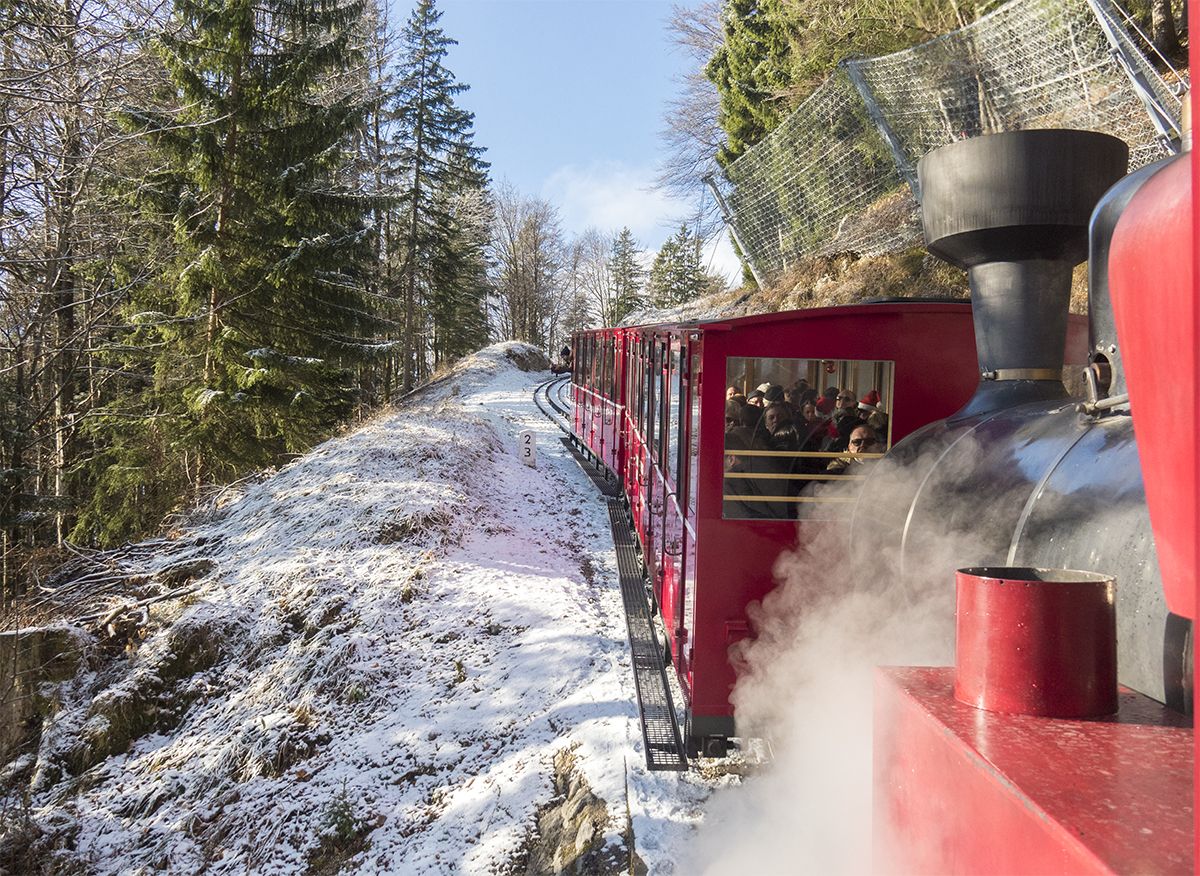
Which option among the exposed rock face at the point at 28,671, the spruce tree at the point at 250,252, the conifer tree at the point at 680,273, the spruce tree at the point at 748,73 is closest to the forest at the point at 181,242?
the spruce tree at the point at 250,252

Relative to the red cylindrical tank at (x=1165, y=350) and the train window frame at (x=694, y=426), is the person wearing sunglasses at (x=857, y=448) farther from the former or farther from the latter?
the red cylindrical tank at (x=1165, y=350)

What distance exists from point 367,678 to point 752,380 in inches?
210

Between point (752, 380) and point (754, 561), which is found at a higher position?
point (752, 380)

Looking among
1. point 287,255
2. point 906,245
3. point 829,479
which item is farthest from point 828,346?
point 906,245

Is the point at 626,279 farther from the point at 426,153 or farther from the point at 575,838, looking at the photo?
the point at 575,838

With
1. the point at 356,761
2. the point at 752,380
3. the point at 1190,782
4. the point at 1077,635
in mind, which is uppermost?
the point at 752,380

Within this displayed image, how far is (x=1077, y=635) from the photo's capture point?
→ 1.71 metres

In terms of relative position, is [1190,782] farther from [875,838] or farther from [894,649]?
[894,649]

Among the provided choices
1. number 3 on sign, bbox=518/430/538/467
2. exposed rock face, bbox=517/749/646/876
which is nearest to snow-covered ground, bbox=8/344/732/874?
exposed rock face, bbox=517/749/646/876

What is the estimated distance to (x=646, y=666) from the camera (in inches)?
274

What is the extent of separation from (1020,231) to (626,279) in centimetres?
6603

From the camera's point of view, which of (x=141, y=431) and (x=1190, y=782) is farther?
(x=141, y=431)

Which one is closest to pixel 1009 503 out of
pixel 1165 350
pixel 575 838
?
pixel 1165 350

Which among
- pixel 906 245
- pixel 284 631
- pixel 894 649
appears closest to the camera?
pixel 894 649
